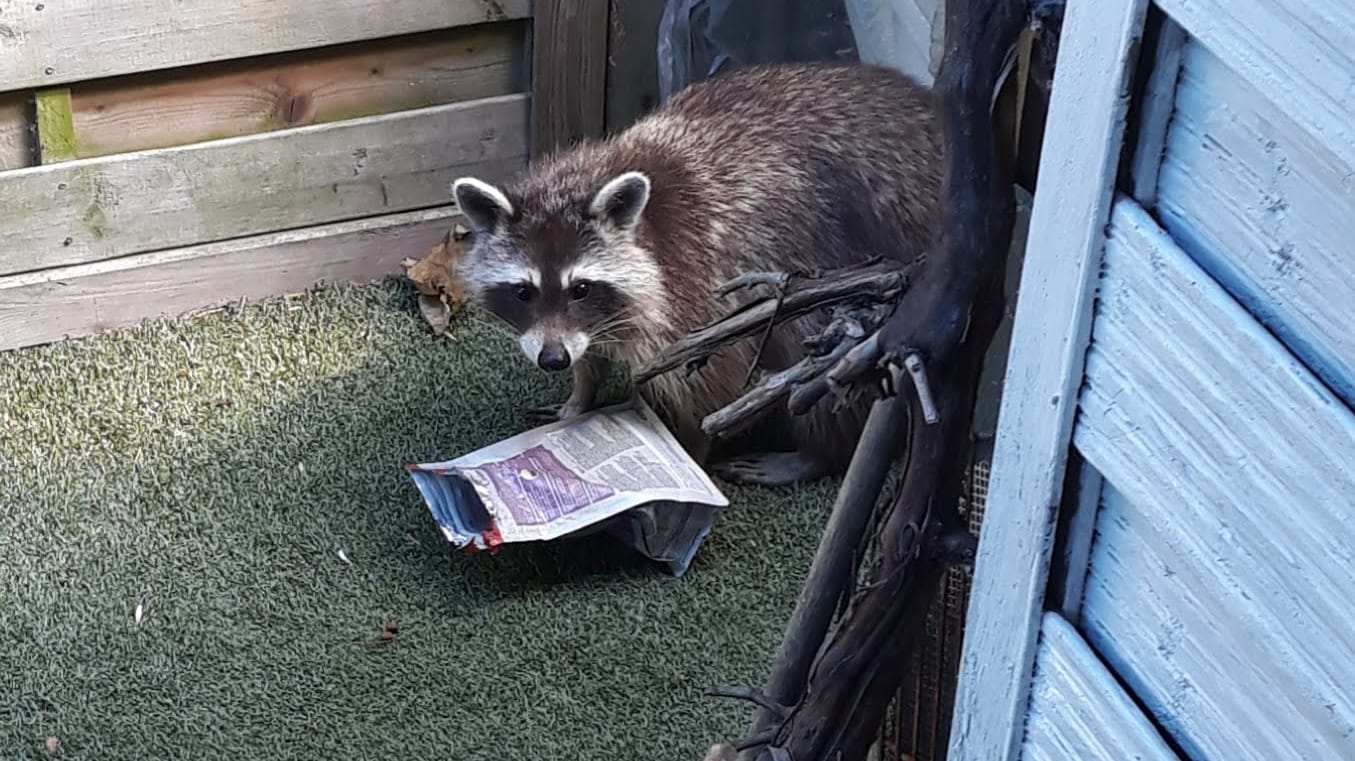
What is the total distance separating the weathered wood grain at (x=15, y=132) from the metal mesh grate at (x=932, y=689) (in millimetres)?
2100

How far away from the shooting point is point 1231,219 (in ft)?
2.90

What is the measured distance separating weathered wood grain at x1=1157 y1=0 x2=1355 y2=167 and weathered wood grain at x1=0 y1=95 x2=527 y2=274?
2695 mm

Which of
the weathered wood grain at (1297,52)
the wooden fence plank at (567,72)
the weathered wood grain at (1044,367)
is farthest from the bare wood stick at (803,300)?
the wooden fence plank at (567,72)

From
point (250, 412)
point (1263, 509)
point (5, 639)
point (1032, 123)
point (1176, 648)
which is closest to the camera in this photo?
point (1263, 509)

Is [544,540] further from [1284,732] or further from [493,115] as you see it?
[1284,732]

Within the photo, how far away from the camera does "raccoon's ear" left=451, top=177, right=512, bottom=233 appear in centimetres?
275

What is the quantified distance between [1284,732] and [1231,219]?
29 cm

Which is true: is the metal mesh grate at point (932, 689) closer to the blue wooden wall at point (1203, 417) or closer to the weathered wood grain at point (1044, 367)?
the weathered wood grain at point (1044, 367)

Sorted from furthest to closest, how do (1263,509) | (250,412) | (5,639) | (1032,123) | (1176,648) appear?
(250,412)
(5,639)
(1032,123)
(1176,648)
(1263,509)

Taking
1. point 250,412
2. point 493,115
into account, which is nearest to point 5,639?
point 250,412

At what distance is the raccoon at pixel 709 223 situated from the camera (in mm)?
2787

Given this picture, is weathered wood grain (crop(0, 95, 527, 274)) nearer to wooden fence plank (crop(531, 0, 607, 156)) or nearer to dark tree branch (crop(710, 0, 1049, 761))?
wooden fence plank (crop(531, 0, 607, 156))

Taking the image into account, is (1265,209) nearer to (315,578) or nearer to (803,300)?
(803,300)

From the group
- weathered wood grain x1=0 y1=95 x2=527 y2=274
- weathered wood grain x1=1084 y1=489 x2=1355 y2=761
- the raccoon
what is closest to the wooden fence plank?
weathered wood grain x1=0 y1=95 x2=527 y2=274
